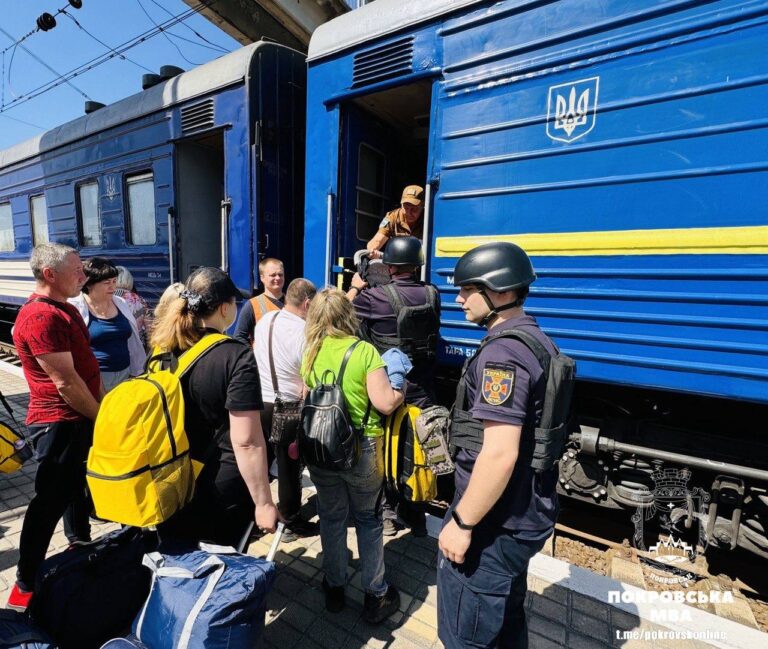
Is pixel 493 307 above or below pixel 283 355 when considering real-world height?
above

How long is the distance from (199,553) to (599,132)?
2.68 m

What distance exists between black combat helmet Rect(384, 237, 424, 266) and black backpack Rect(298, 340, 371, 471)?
826mm

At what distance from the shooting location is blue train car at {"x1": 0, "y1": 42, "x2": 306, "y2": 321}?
3.64m

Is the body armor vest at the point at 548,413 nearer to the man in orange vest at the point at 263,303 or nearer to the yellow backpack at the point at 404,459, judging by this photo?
the yellow backpack at the point at 404,459

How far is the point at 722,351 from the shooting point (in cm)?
198

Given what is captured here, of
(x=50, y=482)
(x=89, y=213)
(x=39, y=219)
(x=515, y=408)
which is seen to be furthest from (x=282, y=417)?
(x=39, y=219)

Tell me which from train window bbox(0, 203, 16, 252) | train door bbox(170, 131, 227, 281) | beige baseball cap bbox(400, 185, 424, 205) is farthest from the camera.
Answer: train window bbox(0, 203, 16, 252)

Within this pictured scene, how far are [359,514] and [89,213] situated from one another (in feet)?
17.9

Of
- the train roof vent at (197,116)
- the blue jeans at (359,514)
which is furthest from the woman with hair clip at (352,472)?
the train roof vent at (197,116)

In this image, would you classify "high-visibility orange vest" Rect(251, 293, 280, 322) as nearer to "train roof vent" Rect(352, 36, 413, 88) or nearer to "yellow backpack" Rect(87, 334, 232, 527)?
"yellow backpack" Rect(87, 334, 232, 527)

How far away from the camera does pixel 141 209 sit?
4.65 meters

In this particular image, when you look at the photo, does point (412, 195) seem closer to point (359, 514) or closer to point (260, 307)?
point (260, 307)

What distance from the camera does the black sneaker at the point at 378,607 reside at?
199cm

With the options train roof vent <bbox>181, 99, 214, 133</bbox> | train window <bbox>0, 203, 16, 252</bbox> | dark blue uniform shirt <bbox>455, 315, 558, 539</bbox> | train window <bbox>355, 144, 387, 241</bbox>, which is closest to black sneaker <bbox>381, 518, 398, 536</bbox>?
dark blue uniform shirt <bbox>455, 315, 558, 539</bbox>
